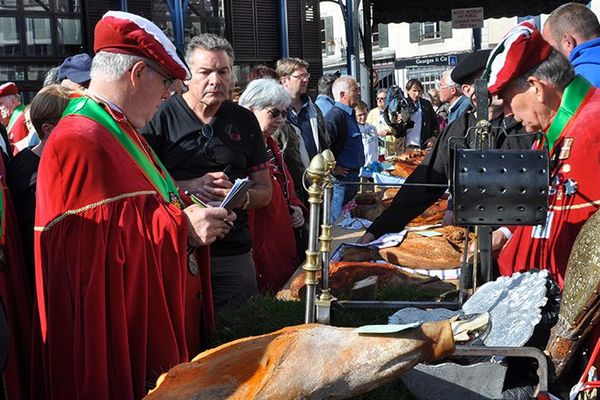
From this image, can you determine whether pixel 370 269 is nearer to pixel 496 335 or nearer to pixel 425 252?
pixel 425 252

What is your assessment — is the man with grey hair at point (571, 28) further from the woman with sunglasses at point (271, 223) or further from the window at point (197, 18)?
the window at point (197, 18)

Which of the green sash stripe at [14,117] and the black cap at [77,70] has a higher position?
the black cap at [77,70]

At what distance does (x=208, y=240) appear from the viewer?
2.74 metres

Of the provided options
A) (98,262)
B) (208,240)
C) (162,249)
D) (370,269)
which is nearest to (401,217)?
(370,269)

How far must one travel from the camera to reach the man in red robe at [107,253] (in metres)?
2.39

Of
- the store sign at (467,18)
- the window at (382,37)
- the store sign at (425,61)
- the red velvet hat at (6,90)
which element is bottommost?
the red velvet hat at (6,90)

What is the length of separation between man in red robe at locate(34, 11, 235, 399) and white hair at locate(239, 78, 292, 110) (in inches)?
70.0

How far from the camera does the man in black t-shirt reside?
353cm

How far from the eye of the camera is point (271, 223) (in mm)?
4391

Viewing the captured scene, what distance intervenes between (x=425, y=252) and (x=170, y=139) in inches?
57.2

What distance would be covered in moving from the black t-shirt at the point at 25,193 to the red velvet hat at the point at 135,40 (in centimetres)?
61

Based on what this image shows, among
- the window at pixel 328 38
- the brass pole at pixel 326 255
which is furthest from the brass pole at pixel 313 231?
the window at pixel 328 38

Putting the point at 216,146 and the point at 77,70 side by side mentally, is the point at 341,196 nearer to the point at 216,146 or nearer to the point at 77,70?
→ the point at 77,70

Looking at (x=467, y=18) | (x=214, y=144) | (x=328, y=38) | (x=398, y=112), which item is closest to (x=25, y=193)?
(x=214, y=144)
